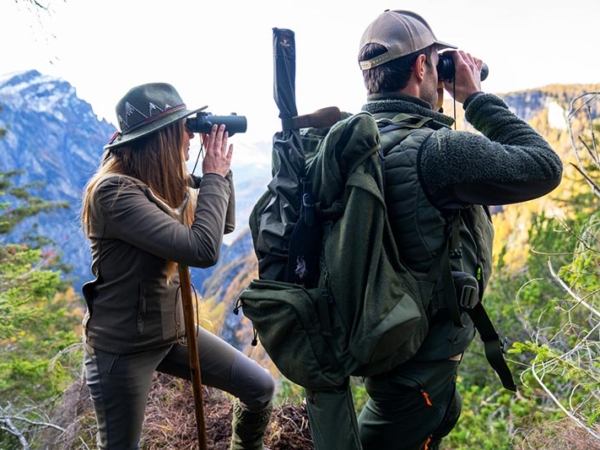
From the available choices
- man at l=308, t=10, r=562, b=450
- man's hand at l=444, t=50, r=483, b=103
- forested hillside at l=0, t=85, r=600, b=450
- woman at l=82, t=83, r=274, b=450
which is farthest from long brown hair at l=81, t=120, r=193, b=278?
man's hand at l=444, t=50, r=483, b=103

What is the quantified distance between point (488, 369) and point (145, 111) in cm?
845

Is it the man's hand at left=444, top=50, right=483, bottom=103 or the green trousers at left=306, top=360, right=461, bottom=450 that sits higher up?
the man's hand at left=444, top=50, right=483, bottom=103

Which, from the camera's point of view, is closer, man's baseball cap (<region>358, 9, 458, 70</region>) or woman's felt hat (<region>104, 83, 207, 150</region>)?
man's baseball cap (<region>358, 9, 458, 70</region>)

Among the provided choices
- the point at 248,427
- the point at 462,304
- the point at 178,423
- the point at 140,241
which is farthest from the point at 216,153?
the point at 178,423

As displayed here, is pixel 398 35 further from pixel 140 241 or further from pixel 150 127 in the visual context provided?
pixel 140 241

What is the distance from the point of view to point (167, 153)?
77.5 inches

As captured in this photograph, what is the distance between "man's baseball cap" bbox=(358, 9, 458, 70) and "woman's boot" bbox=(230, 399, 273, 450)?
1.59 meters

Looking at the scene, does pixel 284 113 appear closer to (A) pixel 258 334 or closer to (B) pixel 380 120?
(B) pixel 380 120

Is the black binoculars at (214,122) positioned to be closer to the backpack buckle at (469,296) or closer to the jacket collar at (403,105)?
the jacket collar at (403,105)

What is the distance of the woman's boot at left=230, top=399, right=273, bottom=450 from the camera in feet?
7.17

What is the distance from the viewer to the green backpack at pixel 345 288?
4.57 ft

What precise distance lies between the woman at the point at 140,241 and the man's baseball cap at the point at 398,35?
0.75 m

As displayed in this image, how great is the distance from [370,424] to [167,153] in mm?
1328

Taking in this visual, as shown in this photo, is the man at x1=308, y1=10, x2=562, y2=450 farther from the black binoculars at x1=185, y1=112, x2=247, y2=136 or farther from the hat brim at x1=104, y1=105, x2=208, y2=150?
the hat brim at x1=104, y1=105, x2=208, y2=150
